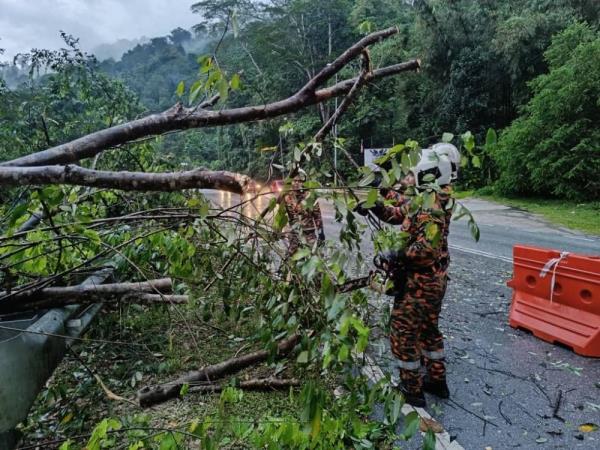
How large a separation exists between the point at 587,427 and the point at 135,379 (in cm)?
311

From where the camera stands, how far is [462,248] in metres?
8.90

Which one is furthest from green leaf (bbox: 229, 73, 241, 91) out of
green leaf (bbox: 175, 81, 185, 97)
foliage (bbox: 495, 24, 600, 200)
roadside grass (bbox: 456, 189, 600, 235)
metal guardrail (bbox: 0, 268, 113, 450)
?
foliage (bbox: 495, 24, 600, 200)

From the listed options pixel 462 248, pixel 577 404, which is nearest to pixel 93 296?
pixel 577 404

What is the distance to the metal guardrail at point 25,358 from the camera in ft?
5.02

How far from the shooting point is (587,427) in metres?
2.75

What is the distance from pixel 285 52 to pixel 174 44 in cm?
7641

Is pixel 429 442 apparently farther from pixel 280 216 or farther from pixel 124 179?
pixel 124 179

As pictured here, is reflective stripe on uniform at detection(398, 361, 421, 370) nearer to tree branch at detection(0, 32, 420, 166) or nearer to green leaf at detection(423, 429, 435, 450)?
green leaf at detection(423, 429, 435, 450)

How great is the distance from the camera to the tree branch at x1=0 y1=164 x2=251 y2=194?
1074 millimetres

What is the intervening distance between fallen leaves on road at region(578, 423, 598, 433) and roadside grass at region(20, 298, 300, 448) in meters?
1.91

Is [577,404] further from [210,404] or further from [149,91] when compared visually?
[149,91]

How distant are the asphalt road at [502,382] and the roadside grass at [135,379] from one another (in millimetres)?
974

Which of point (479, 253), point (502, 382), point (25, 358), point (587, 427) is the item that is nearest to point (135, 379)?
point (25, 358)

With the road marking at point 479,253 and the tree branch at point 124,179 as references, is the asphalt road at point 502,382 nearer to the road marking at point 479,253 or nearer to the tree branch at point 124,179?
the tree branch at point 124,179
